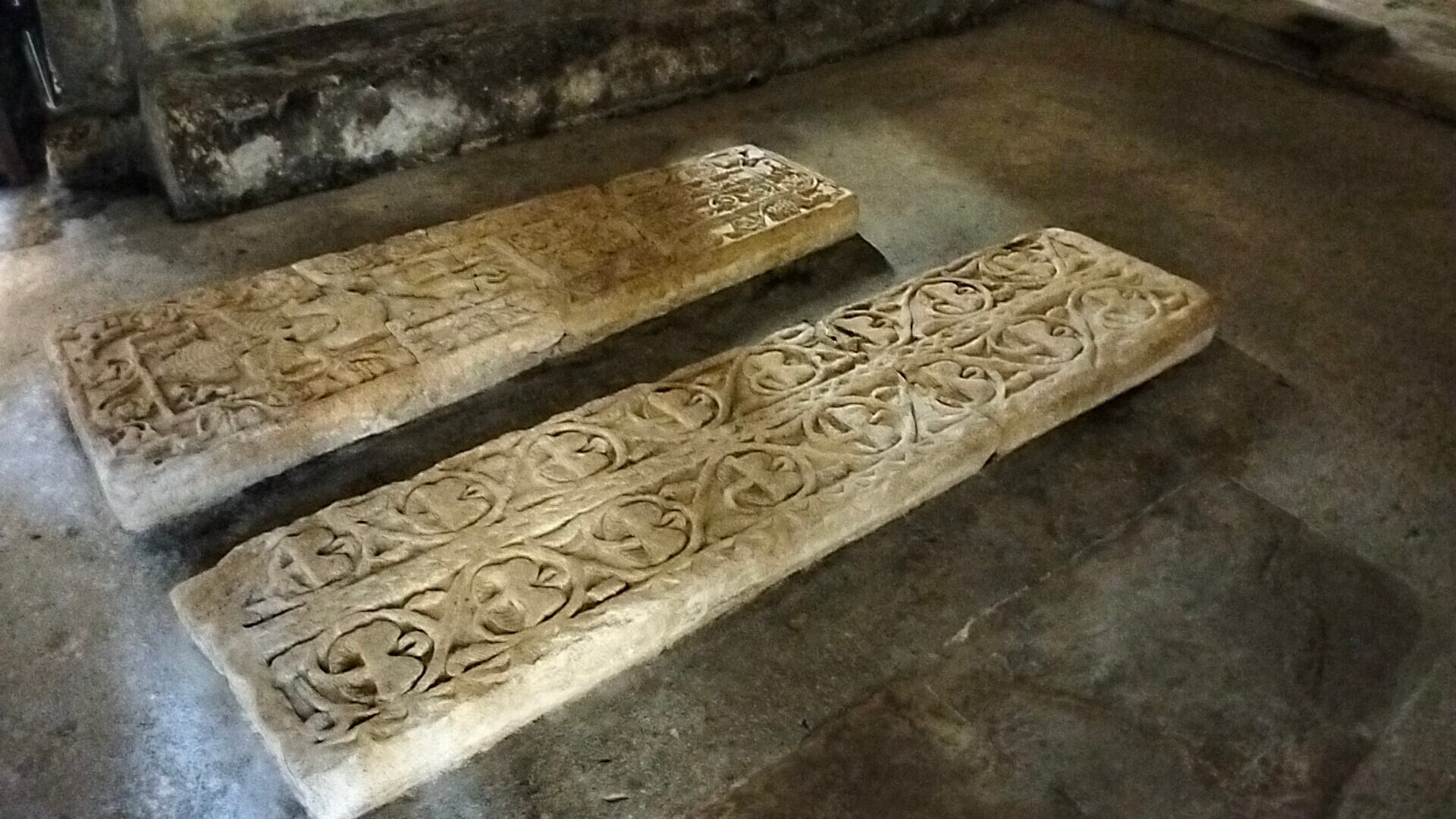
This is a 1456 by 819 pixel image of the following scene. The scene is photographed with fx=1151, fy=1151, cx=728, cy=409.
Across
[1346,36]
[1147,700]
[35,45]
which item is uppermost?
[35,45]

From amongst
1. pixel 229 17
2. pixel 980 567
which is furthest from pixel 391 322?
pixel 980 567

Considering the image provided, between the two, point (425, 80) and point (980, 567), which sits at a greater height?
point (425, 80)

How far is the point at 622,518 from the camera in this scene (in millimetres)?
2139

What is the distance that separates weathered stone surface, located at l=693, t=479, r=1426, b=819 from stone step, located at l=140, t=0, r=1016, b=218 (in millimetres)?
2304

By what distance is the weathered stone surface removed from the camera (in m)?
1.83

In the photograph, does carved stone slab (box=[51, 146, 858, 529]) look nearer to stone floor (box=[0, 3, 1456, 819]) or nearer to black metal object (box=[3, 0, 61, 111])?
stone floor (box=[0, 3, 1456, 819])

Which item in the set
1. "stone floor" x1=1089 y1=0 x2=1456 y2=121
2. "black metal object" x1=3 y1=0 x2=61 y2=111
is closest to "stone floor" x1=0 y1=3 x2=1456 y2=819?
"black metal object" x1=3 y1=0 x2=61 y2=111

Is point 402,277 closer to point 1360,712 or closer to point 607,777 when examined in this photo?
point 607,777

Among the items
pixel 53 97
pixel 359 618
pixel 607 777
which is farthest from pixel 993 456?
pixel 53 97

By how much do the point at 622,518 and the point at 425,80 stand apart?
186cm

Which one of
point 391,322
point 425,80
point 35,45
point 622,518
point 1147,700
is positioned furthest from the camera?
point 425,80

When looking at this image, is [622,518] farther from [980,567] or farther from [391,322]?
[391,322]

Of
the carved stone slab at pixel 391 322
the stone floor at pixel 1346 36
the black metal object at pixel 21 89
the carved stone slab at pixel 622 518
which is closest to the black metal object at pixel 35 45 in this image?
the black metal object at pixel 21 89

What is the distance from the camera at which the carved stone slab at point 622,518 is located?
183 cm
